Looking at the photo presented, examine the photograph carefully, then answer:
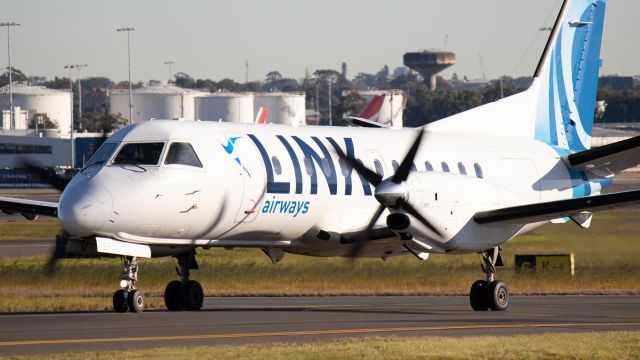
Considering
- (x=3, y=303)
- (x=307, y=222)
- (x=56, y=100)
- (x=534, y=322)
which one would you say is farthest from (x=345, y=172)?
(x=56, y=100)

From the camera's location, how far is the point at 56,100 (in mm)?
169000

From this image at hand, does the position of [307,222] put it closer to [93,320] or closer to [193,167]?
[193,167]

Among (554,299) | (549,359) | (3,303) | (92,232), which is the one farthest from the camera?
(554,299)

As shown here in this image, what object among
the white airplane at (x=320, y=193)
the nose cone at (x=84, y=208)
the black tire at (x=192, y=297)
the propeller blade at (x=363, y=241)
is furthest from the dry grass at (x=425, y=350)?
the black tire at (x=192, y=297)

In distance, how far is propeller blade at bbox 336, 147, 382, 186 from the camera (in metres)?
21.4

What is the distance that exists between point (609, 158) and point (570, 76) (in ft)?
12.5

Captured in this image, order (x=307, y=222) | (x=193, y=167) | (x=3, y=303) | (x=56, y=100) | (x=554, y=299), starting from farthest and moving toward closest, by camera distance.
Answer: (x=56, y=100), (x=554, y=299), (x=3, y=303), (x=307, y=222), (x=193, y=167)

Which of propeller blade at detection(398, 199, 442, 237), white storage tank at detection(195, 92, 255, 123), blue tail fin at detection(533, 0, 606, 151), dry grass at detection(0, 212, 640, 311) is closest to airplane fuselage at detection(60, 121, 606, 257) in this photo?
propeller blade at detection(398, 199, 442, 237)

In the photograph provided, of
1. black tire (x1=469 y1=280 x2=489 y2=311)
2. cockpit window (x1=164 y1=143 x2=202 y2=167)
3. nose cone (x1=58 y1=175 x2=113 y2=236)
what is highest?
cockpit window (x1=164 y1=143 x2=202 y2=167)

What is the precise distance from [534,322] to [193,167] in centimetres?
655

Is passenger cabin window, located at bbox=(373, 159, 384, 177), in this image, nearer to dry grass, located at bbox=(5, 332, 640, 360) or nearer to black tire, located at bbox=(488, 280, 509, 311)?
black tire, located at bbox=(488, 280, 509, 311)

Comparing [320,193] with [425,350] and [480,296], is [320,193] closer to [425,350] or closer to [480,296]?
[480,296]

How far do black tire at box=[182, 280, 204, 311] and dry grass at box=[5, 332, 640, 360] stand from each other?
19.2ft

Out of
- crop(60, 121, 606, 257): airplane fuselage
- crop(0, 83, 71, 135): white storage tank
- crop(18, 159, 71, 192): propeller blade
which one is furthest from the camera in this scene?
crop(0, 83, 71, 135): white storage tank
